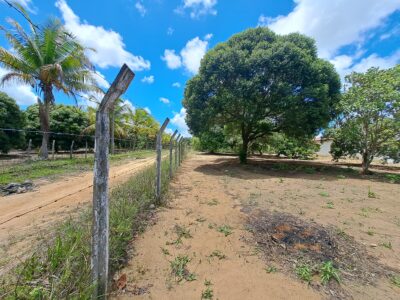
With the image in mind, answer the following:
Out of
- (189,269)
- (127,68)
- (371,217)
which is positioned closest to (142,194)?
(189,269)

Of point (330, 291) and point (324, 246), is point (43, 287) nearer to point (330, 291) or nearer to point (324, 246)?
point (330, 291)

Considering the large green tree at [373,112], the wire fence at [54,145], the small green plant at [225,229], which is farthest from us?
the wire fence at [54,145]

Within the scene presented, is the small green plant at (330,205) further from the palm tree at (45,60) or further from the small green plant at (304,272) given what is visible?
the palm tree at (45,60)

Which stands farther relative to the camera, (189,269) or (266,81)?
(266,81)

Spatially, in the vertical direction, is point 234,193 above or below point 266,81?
below

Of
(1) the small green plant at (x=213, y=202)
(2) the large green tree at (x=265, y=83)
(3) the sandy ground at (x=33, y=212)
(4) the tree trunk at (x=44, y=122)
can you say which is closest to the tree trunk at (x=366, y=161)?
(2) the large green tree at (x=265, y=83)

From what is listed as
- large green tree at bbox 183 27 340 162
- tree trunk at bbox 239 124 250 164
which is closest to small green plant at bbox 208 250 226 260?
large green tree at bbox 183 27 340 162

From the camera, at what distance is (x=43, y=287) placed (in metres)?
1.78

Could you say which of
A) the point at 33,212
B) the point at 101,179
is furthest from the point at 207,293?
the point at 33,212

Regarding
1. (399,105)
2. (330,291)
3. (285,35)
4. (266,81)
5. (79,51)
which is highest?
(285,35)

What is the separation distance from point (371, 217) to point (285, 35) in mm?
11067

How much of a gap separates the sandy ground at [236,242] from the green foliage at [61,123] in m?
18.7

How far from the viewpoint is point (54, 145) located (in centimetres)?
1495

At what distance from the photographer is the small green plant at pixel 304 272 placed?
2.81 m
